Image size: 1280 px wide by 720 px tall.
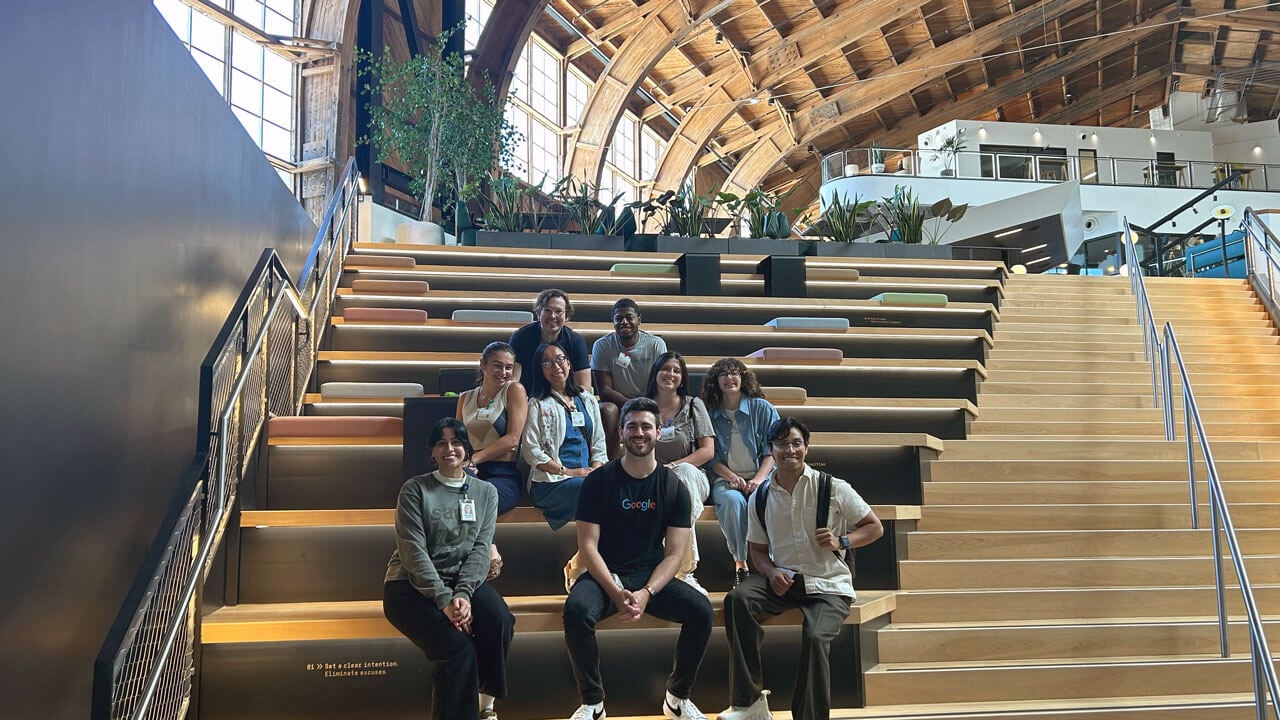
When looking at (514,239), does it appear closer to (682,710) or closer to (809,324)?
(809,324)

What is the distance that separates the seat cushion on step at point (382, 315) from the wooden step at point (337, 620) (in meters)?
2.72

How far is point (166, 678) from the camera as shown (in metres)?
2.96

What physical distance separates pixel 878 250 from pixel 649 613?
597cm

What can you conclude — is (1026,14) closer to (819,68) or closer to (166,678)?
(819,68)

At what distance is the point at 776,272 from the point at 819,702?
4.51 m

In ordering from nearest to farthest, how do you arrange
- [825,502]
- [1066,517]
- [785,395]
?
[825,502] < [1066,517] < [785,395]

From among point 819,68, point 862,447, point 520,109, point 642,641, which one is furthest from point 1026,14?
point 642,641

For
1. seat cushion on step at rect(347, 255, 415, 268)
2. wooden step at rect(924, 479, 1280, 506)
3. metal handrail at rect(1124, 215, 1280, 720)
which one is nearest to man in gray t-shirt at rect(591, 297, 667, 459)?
wooden step at rect(924, 479, 1280, 506)

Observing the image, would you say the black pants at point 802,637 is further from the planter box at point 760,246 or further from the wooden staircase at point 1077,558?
the planter box at point 760,246

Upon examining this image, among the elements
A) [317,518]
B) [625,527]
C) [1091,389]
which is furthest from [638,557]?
[1091,389]

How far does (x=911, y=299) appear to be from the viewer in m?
7.41

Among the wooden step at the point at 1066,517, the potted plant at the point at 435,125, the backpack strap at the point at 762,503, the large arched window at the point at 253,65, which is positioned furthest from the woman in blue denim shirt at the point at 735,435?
the potted plant at the point at 435,125

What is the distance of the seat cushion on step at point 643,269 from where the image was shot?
7.64 meters

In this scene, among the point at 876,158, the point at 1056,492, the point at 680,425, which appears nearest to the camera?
the point at 680,425
